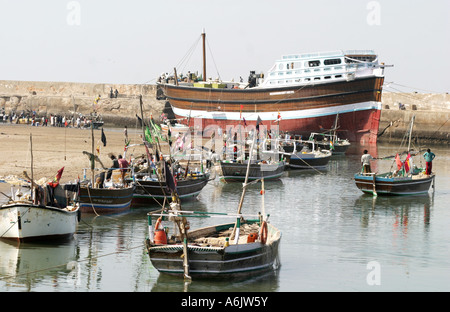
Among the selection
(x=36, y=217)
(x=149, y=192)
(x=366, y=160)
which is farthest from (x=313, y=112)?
(x=36, y=217)

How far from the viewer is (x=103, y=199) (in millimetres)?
27766

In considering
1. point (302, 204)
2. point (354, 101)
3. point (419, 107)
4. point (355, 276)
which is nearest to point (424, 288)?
point (355, 276)

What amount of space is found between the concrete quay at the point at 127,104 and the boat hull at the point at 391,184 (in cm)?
4064

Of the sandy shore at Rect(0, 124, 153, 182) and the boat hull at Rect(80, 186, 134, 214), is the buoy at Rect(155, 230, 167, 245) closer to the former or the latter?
the boat hull at Rect(80, 186, 134, 214)

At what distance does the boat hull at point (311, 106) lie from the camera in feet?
229

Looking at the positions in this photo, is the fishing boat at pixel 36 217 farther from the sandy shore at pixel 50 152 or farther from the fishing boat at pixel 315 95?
the fishing boat at pixel 315 95

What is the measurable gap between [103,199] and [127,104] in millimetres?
65835

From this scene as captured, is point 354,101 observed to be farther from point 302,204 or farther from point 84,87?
point 84,87

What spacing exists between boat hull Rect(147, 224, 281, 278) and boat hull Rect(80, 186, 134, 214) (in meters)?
8.98

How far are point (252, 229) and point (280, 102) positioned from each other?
165ft

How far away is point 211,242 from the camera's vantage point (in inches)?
813

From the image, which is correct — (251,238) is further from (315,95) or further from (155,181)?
(315,95)

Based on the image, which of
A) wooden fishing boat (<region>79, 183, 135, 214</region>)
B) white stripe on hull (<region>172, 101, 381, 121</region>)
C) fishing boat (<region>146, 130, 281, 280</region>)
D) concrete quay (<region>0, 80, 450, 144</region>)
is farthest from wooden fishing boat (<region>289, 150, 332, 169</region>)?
fishing boat (<region>146, 130, 281, 280</region>)

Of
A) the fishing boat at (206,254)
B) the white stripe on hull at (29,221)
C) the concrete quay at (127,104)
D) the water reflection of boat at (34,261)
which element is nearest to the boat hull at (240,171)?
the water reflection of boat at (34,261)
